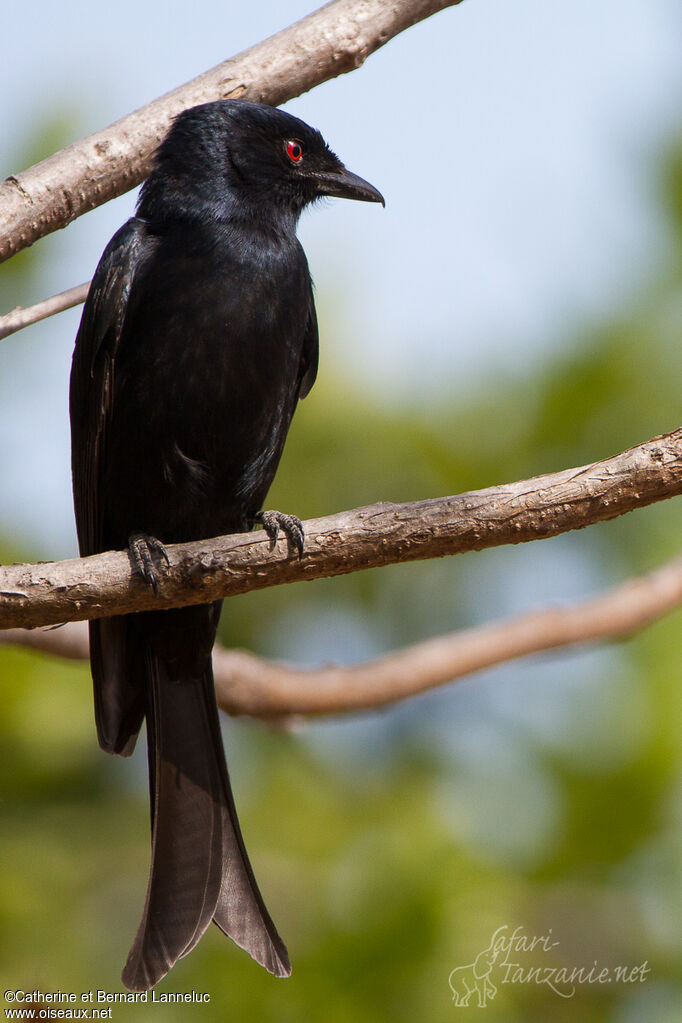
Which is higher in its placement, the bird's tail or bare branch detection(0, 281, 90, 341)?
bare branch detection(0, 281, 90, 341)

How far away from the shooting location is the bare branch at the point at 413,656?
3.77m

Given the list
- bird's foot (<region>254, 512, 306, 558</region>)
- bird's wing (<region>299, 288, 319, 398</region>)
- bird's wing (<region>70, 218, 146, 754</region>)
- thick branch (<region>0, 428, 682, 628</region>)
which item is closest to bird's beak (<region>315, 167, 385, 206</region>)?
bird's wing (<region>299, 288, 319, 398</region>)

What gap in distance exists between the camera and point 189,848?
323cm

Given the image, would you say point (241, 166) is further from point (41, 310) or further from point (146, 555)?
point (146, 555)

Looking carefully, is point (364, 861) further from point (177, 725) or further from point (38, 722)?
point (38, 722)

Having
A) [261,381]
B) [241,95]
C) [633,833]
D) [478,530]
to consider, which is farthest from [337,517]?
[633,833]

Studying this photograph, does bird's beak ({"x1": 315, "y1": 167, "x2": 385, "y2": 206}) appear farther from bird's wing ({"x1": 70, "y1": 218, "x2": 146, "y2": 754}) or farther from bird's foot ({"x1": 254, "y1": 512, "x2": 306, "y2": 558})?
bird's foot ({"x1": 254, "y1": 512, "x2": 306, "y2": 558})

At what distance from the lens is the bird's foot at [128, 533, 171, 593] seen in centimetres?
259

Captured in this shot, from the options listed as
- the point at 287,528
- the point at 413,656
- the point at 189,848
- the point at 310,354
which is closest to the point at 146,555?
the point at 287,528

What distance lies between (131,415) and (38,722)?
1.24 m

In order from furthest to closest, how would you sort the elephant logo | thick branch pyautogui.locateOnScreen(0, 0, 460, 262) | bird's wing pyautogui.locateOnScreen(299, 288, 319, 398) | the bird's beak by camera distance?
the bird's beak → bird's wing pyautogui.locateOnScreen(299, 288, 319, 398) → the elephant logo → thick branch pyautogui.locateOnScreen(0, 0, 460, 262)

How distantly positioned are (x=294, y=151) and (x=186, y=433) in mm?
1095

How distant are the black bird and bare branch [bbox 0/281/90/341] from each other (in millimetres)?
61

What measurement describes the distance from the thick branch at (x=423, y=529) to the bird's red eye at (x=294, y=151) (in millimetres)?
1617
